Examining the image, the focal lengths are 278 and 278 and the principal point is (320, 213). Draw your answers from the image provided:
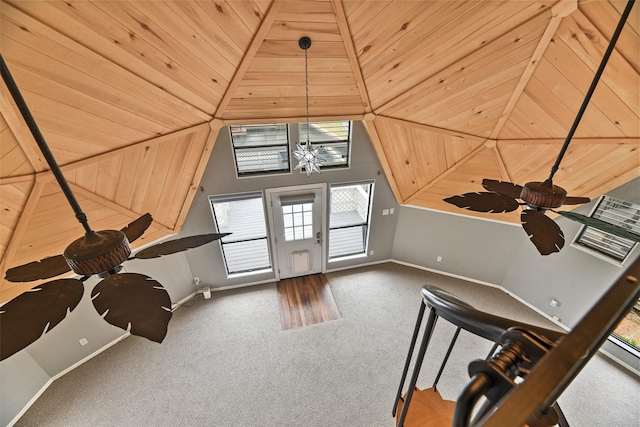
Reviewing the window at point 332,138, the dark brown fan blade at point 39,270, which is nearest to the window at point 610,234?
the window at point 332,138

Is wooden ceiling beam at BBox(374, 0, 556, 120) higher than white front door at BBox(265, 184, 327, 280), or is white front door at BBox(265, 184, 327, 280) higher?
wooden ceiling beam at BBox(374, 0, 556, 120)

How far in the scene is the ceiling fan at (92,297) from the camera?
941mm

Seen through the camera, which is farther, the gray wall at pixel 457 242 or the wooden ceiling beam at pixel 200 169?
the gray wall at pixel 457 242

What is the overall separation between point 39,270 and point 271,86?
226 cm

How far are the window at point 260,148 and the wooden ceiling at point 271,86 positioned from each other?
609mm

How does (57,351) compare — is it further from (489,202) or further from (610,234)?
(610,234)

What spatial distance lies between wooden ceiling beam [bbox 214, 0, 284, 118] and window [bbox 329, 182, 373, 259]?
206cm

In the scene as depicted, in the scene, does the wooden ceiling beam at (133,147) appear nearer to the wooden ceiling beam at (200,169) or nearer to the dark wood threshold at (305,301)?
the wooden ceiling beam at (200,169)

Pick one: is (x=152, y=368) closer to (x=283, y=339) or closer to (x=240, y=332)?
(x=240, y=332)

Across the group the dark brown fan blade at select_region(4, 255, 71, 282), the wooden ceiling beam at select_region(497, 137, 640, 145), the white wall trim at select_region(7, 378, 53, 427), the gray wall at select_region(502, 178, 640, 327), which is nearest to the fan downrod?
the wooden ceiling beam at select_region(497, 137, 640, 145)

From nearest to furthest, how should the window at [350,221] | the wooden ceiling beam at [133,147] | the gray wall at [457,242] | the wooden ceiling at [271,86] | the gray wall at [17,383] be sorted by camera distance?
the wooden ceiling at [271,86] < the wooden ceiling beam at [133,147] < the gray wall at [17,383] < the gray wall at [457,242] < the window at [350,221]

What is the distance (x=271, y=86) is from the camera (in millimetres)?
2738

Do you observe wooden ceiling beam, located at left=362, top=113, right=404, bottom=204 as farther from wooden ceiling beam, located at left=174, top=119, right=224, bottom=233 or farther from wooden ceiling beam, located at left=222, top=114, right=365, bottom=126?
wooden ceiling beam, located at left=174, top=119, right=224, bottom=233

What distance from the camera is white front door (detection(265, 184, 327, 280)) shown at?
4.29 meters
